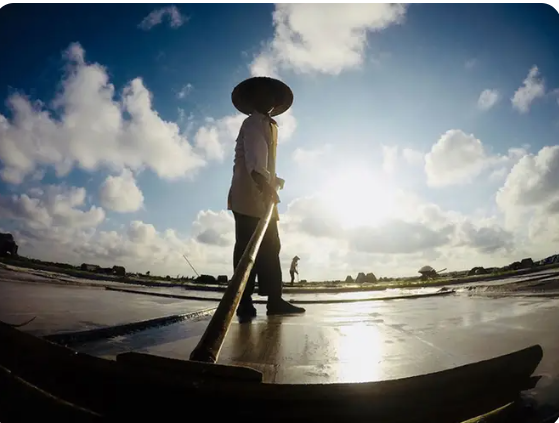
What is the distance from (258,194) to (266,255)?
74 centimetres

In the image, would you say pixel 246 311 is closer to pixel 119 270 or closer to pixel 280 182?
pixel 280 182

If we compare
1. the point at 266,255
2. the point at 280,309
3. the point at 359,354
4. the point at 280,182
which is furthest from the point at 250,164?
the point at 359,354

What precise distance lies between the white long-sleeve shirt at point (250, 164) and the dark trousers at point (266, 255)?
0.38 ft

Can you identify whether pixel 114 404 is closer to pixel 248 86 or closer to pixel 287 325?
pixel 287 325

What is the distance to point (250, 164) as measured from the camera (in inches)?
129

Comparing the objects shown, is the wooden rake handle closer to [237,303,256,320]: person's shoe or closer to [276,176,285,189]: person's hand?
[237,303,256,320]: person's shoe

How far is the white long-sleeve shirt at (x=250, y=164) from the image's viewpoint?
10.8 feet

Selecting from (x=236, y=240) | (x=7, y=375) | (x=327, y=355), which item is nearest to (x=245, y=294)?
(x=236, y=240)

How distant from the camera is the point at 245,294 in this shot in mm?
3191

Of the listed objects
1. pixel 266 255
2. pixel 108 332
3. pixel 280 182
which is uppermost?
pixel 280 182

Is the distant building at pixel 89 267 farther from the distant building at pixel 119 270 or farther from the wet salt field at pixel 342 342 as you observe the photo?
the wet salt field at pixel 342 342

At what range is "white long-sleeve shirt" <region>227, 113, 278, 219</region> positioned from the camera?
10.8 ft

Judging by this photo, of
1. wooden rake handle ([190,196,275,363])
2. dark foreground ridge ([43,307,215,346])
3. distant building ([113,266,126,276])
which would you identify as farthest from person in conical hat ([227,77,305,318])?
distant building ([113,266,126,276])

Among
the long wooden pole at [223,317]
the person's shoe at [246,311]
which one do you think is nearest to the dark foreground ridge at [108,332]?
the person's shoe at [246,311]
